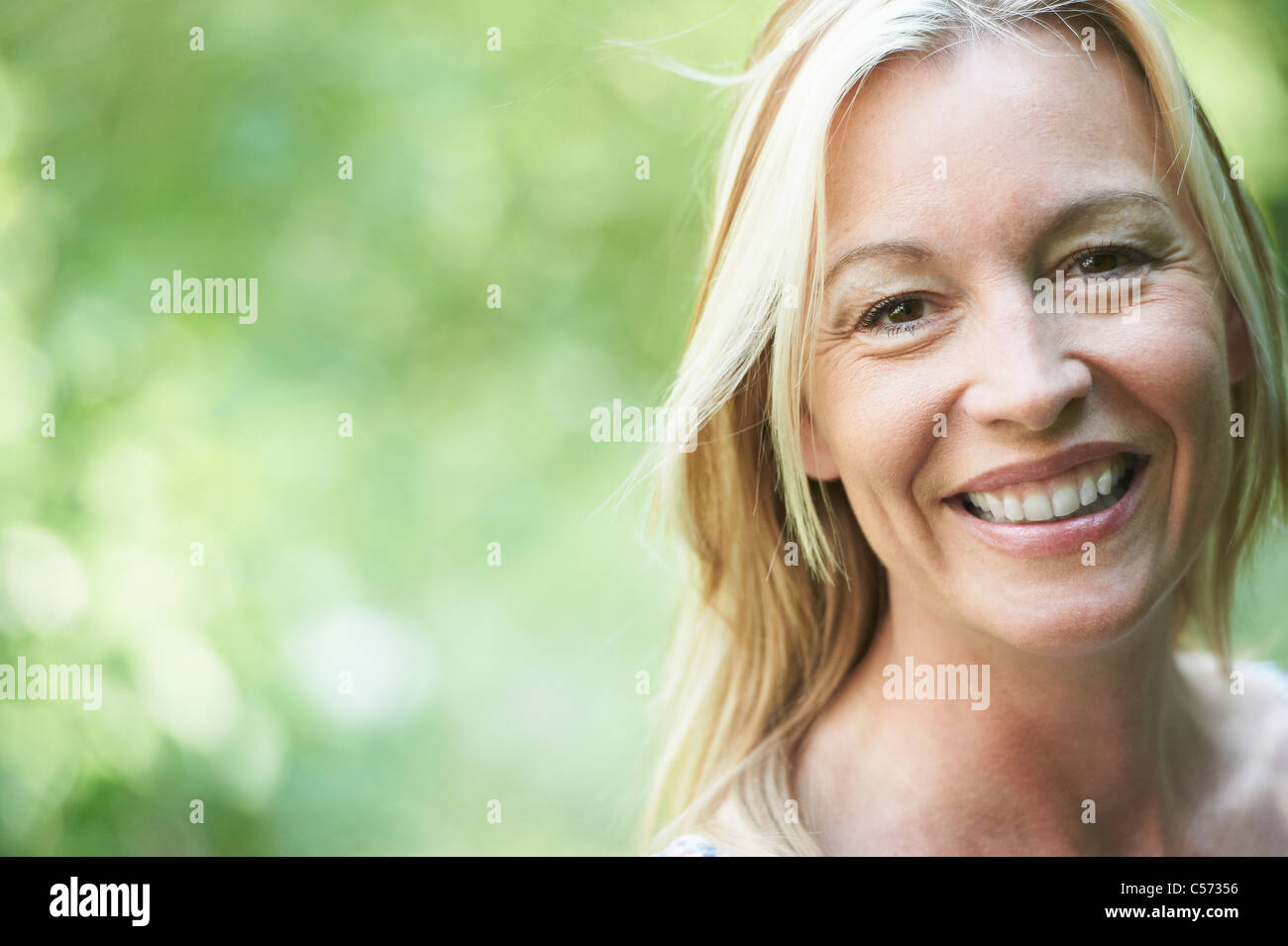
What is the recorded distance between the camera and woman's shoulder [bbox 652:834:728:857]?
1.28 m

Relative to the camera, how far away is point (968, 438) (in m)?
1.14

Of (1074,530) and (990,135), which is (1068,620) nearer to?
(1074,530)

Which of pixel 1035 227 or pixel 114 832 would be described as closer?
pixel 1035 227

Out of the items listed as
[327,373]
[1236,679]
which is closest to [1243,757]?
[1236,679]

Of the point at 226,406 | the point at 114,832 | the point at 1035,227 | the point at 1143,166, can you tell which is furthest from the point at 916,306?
the point at 114,832

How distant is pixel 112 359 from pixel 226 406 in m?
0.24

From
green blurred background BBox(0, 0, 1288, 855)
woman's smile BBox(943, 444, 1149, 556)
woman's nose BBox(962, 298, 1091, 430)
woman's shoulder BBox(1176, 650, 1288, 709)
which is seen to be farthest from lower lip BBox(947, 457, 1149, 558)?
green blurred background BBox(0, 0, 1288, 855)

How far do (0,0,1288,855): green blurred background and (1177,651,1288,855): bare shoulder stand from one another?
2.14 feet

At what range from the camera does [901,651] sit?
1333mm

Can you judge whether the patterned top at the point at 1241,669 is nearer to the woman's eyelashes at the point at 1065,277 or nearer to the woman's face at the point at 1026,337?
the woman's face at the point at 1026,337

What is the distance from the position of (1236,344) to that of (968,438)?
369 mm

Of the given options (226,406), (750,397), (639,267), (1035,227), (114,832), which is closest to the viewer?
(1035,227)

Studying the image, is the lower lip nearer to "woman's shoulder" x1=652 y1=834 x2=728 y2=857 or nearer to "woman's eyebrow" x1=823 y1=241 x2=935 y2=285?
"woman's eyebrow" x1=823 y1=241 x2=935 y2=285
